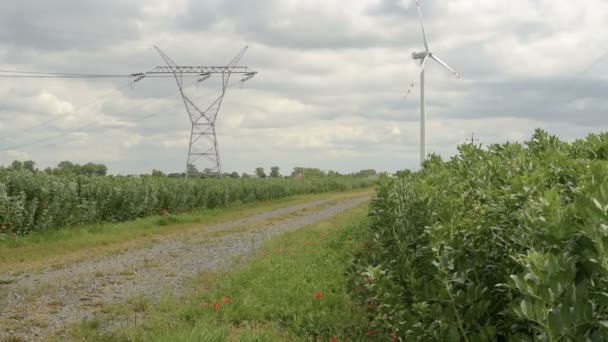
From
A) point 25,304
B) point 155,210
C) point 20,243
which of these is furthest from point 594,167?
point 155,210

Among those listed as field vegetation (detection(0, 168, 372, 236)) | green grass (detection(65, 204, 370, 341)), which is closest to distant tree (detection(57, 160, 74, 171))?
field vegetation (detection(0, 168, 372, 236))

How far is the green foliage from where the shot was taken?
2506mm

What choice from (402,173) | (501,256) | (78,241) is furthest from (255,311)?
(78,241)

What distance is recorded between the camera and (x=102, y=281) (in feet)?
35.2

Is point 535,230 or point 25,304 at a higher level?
point 535,230

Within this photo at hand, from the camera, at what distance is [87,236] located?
58.1 feet

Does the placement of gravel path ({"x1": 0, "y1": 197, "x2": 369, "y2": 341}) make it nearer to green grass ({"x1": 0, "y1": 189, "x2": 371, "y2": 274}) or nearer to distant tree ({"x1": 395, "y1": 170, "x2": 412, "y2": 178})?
green grass ({"x1": 0, "y1": 189, "x2": 371, "y2": 274})

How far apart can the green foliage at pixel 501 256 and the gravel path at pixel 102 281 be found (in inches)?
157

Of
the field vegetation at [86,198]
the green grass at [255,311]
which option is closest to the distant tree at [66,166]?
the field vegetation at [86,198]

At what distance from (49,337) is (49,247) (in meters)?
9.31

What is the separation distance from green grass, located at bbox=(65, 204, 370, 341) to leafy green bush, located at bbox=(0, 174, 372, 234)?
30.9 ft

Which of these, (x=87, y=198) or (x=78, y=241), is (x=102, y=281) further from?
(x=87, y=198)

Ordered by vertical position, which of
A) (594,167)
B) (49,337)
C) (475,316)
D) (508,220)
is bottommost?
(49,337)

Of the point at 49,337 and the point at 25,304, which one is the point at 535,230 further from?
the point at 25,304
